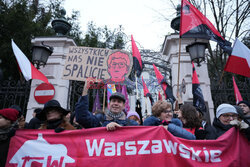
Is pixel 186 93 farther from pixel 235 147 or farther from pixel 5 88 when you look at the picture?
pixel 5 88

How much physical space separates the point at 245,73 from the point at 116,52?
116 inches

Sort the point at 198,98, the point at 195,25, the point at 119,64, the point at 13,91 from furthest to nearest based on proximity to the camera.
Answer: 1. the point at 13,91
2. the point at 198,98
3. the point at 119,64
4. the point at 195,25

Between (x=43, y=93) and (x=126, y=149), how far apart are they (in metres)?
4.22

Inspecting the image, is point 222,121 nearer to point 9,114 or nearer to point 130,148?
point 130,148

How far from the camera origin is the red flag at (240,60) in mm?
3917

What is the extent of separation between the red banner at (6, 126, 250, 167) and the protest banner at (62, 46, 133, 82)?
1944mm

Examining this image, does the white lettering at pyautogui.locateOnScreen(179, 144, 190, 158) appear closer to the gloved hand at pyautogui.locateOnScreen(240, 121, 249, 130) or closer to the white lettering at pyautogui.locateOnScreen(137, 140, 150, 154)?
the white lettering at pyautogui.locateOnScreen(137, 140, 150, 154)

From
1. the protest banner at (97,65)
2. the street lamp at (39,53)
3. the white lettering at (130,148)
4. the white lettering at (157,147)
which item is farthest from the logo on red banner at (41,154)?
the street lamp at (39,53)

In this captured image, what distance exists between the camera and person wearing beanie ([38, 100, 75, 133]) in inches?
106

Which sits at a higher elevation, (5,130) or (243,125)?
(243,125)

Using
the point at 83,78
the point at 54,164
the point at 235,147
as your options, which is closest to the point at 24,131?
the point at 54,164

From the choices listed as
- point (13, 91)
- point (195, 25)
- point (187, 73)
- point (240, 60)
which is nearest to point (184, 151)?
point (240, 60)

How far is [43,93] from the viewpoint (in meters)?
5.80

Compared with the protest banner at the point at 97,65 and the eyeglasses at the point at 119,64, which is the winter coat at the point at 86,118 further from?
the eyeglasses at the point at 119,64
